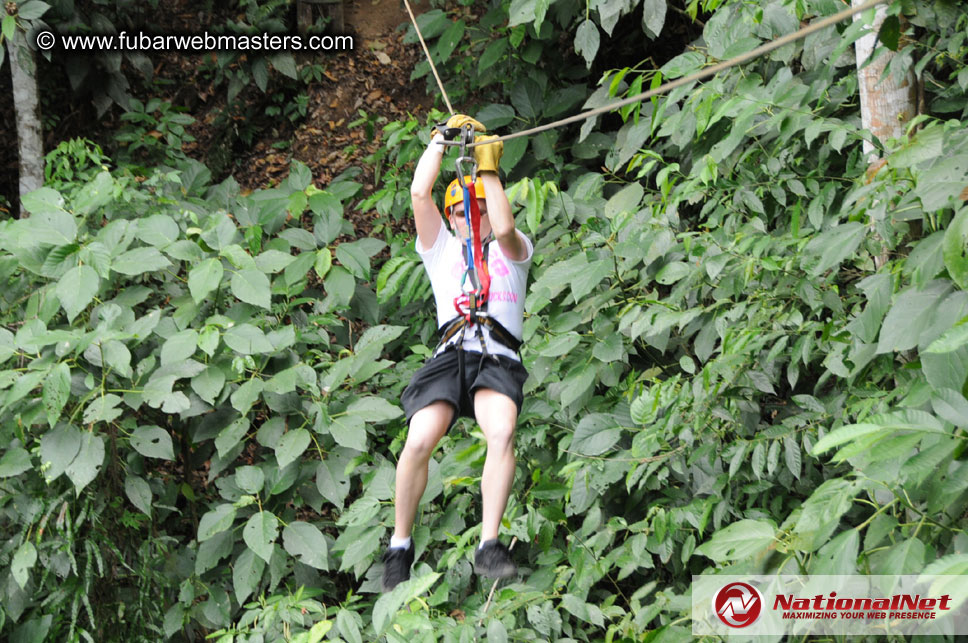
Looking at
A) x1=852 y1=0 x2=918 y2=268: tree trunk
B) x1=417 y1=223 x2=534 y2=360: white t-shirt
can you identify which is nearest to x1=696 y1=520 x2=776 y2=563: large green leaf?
x1=417 y1=223 x2=534 y2=360: white t-shirt

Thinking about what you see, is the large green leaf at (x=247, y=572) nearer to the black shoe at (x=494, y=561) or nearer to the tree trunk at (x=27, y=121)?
the black shoe at (x=494, y=561)

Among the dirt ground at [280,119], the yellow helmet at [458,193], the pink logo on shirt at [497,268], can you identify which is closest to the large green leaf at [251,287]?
the yellow helmet at [458,193]

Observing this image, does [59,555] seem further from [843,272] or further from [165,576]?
[843,272]

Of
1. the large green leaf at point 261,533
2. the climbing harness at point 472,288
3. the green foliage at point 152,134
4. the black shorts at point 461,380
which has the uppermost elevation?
the green foliage at point 152,134

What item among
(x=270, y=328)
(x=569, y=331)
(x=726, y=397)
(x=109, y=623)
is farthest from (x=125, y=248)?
(x=726, y=397)

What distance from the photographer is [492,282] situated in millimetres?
2945

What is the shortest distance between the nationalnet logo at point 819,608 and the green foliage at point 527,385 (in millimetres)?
152

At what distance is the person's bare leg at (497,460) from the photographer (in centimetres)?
277

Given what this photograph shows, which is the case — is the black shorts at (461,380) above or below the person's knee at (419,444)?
above

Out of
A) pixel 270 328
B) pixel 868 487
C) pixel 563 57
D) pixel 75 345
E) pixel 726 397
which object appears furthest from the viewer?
pixel 563 57

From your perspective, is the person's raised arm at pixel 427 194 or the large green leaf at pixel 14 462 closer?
the person's raised arm at pixel 427 194

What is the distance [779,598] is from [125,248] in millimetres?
3495

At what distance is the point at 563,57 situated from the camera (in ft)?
20.9

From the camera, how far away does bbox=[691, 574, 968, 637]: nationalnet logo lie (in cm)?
237
